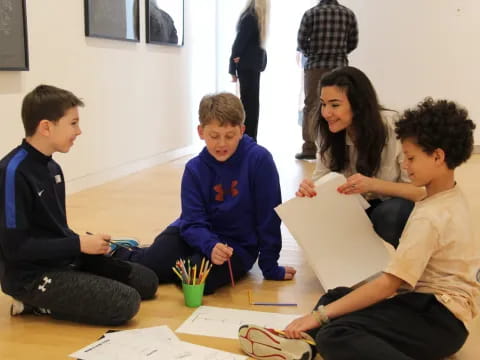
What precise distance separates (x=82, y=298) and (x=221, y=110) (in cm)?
71

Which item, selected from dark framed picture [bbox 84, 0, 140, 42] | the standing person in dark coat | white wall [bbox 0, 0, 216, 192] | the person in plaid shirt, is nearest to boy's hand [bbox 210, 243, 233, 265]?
white wall [bbox 0, 0, 216, 192]

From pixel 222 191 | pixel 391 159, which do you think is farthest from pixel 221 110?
pixel 391 159

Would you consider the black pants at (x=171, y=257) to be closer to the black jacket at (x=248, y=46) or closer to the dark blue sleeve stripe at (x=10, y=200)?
the dark blue sleeve stripe at (x=10, y=200)

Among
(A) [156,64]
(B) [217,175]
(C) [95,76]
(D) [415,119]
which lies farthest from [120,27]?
(D) [415,119]

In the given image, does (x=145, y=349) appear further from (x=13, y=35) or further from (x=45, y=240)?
(x=13, y=35)

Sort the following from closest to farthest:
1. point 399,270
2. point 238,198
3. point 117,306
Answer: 1. point 399,270
2. point 117,306
3. point 238,198

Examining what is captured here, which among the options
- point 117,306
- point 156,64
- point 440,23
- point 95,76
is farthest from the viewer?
point 440,23

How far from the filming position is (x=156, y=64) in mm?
4316

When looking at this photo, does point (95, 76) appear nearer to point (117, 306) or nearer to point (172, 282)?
point (172, 282)

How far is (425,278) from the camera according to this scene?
4.37 feet

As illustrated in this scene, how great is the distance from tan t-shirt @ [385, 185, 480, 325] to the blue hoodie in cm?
68

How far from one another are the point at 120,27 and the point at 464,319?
295 centimetres

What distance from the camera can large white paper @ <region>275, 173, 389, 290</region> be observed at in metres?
1.73

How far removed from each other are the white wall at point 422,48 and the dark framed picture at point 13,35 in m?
3.27
